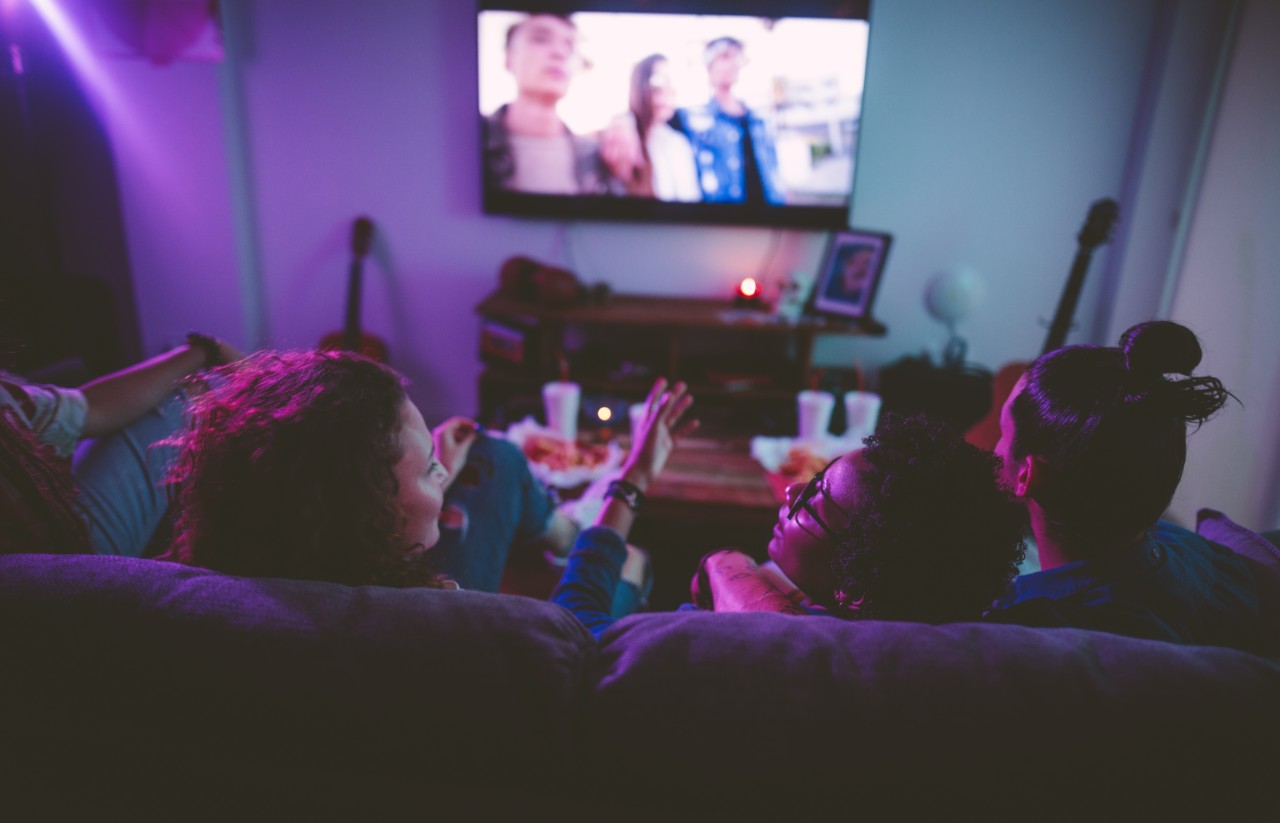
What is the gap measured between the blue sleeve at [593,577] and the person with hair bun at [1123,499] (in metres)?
0.48

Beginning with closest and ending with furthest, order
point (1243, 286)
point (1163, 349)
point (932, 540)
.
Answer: point (932, 540)
point (1163, 349)
point (1243, 286)

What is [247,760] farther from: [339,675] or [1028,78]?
[1028,78]

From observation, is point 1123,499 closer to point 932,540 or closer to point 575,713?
point 932,540

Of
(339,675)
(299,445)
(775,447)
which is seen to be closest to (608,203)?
(775,447)

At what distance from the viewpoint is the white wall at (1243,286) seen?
223cm

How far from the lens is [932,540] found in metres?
0.83

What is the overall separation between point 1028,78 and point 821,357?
1.34 metres

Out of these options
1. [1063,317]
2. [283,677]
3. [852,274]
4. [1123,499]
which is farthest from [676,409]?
[1063,317]

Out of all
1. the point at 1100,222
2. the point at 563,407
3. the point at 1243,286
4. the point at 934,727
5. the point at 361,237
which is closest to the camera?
the point at 934,727

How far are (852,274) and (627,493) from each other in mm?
2116

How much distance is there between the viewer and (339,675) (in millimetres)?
654

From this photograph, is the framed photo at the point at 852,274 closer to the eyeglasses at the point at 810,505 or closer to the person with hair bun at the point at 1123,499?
the person with hair bun at the point at 1123,499

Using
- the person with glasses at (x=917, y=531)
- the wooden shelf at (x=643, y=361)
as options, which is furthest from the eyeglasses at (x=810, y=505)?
the wooden shelf at (x=643, y=361)

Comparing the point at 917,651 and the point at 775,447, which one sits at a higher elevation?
the point at 917,651
